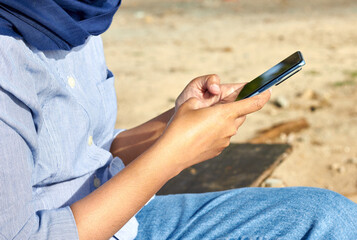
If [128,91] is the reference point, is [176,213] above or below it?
above

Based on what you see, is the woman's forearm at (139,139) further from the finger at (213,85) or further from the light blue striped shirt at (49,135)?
the finger at (213,85)

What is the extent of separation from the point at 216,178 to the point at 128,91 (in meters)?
2.76

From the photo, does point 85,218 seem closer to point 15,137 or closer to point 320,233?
point 15,137

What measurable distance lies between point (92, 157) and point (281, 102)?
3151mm

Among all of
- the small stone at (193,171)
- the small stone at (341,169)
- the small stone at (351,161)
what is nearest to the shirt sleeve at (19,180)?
the small stone at (193,171)

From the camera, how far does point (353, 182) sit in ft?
10.4

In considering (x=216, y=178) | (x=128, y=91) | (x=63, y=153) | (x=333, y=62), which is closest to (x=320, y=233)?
(x=63, y=153)

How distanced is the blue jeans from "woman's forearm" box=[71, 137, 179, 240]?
278mm

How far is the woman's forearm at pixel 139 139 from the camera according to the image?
1799 mm

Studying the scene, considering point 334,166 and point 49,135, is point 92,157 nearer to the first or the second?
point 49,135

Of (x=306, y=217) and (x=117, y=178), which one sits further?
(x=306, y=217)

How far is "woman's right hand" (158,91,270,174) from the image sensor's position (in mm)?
1261

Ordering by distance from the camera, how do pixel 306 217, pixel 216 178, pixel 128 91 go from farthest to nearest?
1. pixel 128 91
2. pixel 216 178
3. pixel 306 217

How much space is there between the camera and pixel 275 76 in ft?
4.62
